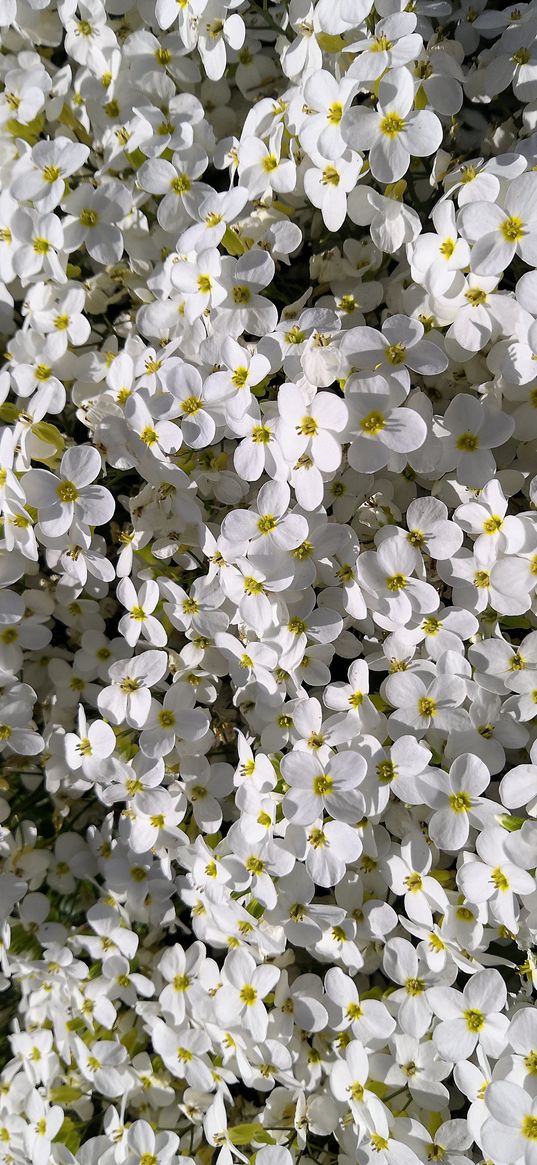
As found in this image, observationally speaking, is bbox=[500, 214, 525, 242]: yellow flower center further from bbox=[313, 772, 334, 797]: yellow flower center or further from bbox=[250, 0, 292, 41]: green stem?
bbox=[313, 772, 334, 797]: yellow flower center

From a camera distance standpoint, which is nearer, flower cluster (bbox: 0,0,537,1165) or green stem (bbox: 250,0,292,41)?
flower cluster (bbox: 0,0,537,1165)

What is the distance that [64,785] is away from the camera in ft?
4.76

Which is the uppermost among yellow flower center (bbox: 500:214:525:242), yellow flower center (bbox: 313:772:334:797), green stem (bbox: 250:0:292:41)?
green stem (bbox: 250:0:292:41)

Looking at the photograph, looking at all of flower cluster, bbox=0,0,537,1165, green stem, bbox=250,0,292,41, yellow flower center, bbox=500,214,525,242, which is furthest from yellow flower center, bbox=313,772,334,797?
green stem, bbox=250,0,292,41

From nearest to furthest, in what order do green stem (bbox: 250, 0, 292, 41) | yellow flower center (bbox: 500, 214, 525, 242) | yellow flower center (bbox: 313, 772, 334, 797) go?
yellow flower center (bbox: 500, 214, 525, 242) < yellow flower center (bbox: 313, 772, 334, 797) < green stem (bbox: 250, 0, 292, 41)

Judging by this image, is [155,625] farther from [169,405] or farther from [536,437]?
[536,437]

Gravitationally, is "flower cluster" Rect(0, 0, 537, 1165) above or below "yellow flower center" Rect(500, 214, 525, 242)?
below

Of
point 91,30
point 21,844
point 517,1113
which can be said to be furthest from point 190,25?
point 517,1113

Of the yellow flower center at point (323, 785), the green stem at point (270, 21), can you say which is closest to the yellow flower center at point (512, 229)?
the green stem at point (270, 21)

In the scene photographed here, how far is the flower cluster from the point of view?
3.63 feet

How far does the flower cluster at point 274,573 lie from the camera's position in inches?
43.5

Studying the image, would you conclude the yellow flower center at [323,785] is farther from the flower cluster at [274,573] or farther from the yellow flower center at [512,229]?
the yellow flower center at [512,229]

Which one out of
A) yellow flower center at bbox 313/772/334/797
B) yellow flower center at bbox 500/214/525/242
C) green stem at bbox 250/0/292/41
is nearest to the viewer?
yellow flower center at bbox 500/214/525/242

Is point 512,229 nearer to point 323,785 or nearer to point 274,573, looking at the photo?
point 274,573
